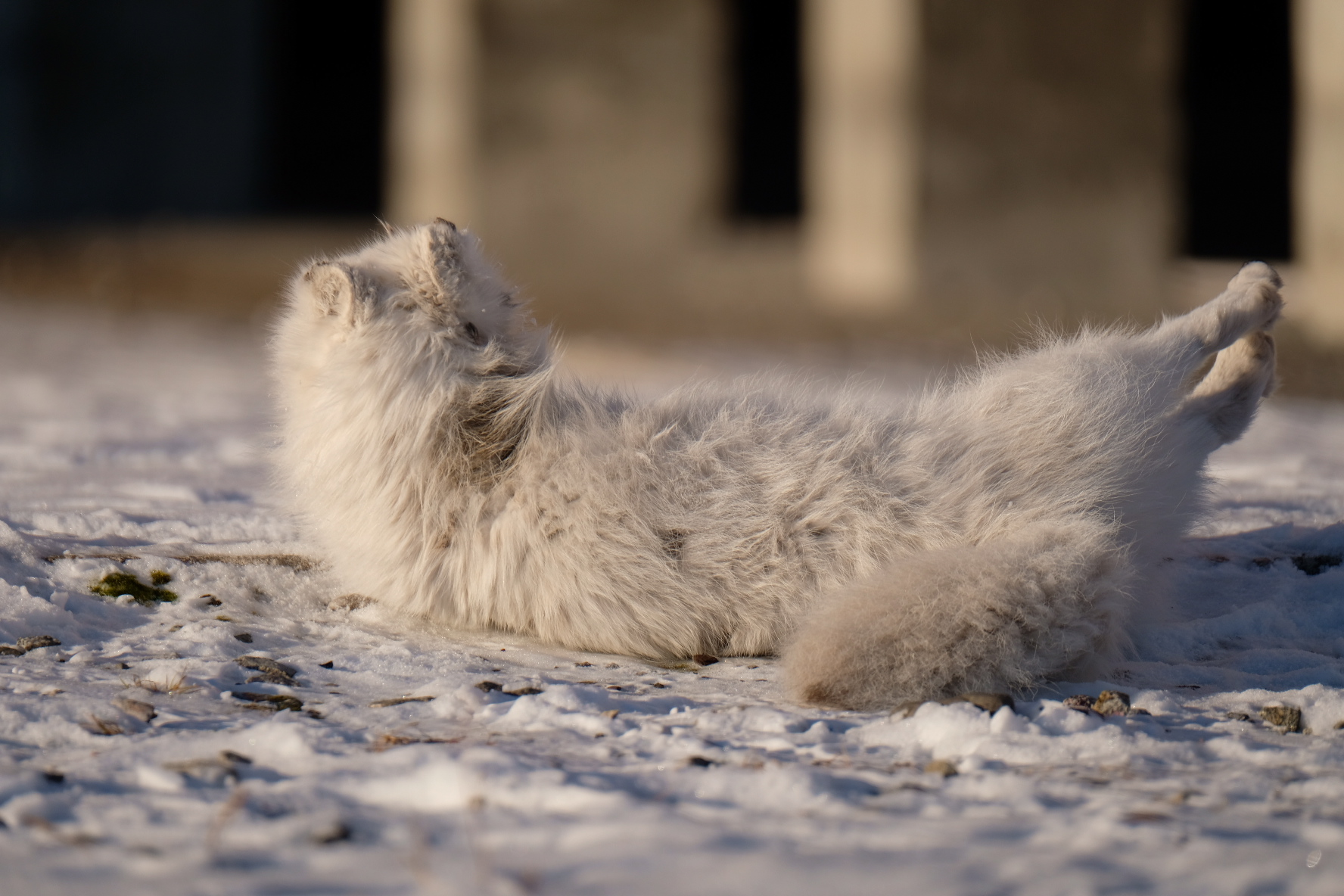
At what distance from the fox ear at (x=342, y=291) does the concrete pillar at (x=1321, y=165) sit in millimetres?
6394

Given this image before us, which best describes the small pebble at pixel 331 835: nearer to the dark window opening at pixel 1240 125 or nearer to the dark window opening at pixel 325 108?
the dark window opening at pixel 1240 125

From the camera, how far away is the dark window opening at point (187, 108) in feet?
50.4

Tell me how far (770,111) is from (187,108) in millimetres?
7195

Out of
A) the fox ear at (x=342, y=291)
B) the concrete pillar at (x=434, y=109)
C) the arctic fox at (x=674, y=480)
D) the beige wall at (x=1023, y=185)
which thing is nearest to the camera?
the arctic fox at (x=674, y=480)

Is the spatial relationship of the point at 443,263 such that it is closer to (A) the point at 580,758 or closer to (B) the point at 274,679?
(B) the point at 274,679

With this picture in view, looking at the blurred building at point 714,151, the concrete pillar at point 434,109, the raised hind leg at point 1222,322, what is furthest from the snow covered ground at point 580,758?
the concrete pillar at point 434,109

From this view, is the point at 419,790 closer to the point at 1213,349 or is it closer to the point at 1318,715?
the point at 1318,715

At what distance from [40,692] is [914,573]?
1502 millimetres

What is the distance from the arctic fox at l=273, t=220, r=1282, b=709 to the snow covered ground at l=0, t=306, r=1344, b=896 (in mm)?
120

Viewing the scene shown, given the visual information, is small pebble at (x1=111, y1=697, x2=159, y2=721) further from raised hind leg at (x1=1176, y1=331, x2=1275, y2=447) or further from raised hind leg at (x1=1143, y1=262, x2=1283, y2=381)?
raised hind leg at (x1=1176, y1=331, x2=1275, y2=447)

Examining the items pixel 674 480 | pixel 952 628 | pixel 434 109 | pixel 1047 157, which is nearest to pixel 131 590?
pixel 674 480

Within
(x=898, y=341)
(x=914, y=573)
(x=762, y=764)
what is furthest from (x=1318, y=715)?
(x=898, y=341)

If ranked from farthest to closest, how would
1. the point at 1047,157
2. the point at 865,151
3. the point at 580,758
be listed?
the point at 865,151 → the point at 1047,157 → the point at 580,758

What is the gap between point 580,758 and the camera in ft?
6.49
